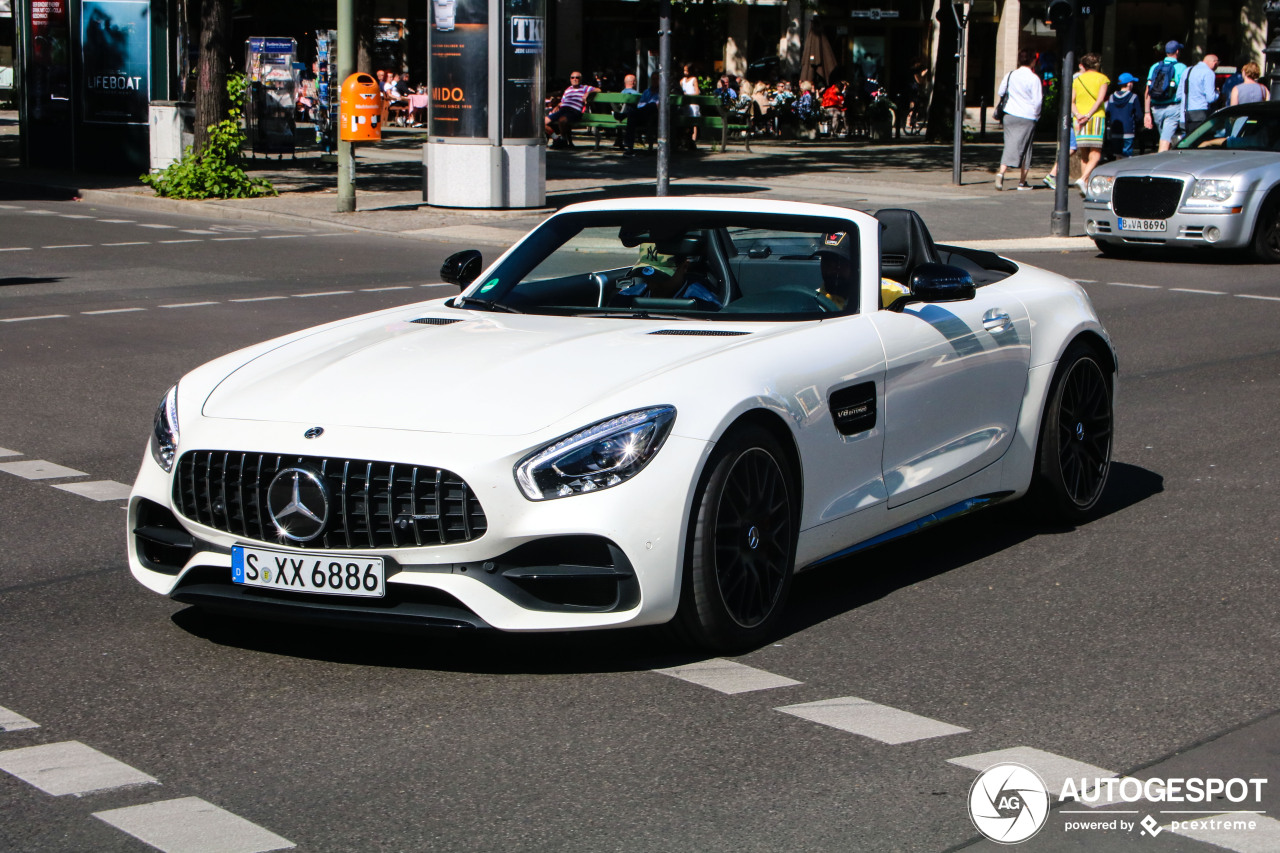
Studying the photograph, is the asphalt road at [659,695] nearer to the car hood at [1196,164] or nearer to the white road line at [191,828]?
the white road line at [191,828]

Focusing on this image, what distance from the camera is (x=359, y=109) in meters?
21.0

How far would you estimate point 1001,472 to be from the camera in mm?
6566

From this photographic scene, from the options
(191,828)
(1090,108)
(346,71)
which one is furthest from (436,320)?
(1090,108)

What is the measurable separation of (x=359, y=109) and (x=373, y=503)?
16953mm

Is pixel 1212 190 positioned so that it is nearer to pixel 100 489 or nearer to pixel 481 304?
pixel 481 304

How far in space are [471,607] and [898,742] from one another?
3.96 ft

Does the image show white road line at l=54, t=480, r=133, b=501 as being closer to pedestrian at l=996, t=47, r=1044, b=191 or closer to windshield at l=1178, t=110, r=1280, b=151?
windshield at l=1178, t=110, r=1280, b=151

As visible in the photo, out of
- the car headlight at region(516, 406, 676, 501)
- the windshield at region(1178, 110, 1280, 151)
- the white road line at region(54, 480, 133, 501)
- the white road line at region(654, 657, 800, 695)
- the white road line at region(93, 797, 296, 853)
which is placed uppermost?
the windshield at region(1178, 110, 1280, 151)

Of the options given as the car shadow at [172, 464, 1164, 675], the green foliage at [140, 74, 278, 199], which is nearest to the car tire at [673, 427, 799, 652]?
the car shadow at [172, 464, 1164, 675]

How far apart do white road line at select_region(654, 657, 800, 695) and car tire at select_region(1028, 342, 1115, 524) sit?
7.25 ft

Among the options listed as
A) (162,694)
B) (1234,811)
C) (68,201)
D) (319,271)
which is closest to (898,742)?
(1234,811)

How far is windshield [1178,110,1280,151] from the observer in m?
18.8

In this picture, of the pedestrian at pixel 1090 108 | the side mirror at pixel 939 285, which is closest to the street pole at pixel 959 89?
the pedestrian at pixel 1090 108

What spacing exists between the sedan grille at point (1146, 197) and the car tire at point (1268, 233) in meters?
0.89
